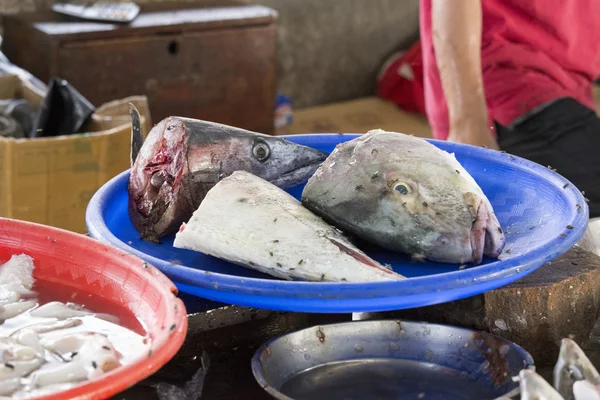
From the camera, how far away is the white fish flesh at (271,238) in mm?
1387

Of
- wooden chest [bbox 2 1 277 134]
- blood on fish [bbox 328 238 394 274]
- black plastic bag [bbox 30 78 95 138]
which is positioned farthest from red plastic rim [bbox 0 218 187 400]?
wooden chest [bbox 2 1 277 134]

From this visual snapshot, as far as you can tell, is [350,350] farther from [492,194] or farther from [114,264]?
[492,194]

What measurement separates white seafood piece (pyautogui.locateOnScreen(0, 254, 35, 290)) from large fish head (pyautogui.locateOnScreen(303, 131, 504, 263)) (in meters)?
0.50

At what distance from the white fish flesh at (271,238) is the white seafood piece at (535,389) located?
0.26 meters

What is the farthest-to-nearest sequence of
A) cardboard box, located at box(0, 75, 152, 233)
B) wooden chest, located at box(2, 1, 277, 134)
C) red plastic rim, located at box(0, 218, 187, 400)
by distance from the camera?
wooden chest, located at box(2, 1, 277, 134) → cardboard box, located at box(0, 75, 152, 233) → red plastic rim, located at box(0, 218, 187, 400)

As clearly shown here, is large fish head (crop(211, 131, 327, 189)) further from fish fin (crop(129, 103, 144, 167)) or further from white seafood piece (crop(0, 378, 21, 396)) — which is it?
white seafood piece (crop(0, 378, 21, 396))

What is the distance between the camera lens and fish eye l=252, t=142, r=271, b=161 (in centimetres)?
165

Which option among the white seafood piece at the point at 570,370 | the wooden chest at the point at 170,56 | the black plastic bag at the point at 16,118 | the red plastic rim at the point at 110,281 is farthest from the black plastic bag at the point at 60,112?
the white seafood piece at the point at 570,370

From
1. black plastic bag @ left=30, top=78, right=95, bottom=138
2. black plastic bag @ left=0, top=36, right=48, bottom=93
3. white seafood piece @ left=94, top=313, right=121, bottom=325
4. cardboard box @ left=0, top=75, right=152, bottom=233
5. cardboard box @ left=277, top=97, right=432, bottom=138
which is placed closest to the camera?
white seafood piece @ left=94, top=313, right=121, bottom=325

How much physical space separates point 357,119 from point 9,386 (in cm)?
464

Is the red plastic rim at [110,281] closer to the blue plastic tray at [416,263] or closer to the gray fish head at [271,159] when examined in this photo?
the blue plastic tray at [416,263]

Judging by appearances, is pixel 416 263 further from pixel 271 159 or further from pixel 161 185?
pixel 161 185

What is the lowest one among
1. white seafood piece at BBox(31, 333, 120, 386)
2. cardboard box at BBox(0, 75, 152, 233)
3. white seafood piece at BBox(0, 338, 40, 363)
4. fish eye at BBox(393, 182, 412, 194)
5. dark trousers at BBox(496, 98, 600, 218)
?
cardboard box at BBox(0, 75, 152, 233)

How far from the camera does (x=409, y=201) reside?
149 centimetres
